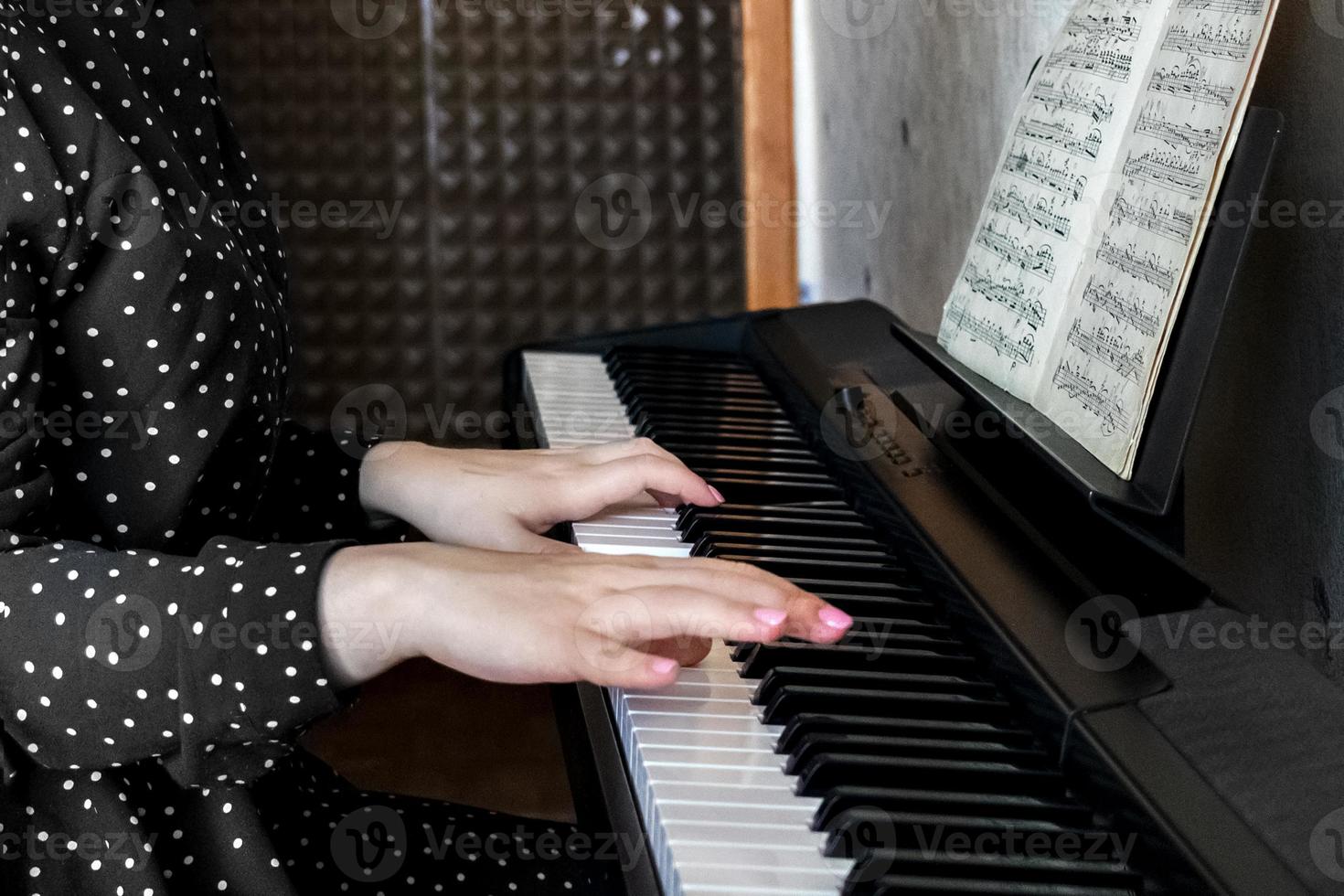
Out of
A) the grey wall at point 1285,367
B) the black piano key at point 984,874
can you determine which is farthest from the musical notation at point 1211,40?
the black piano key at point 984,874

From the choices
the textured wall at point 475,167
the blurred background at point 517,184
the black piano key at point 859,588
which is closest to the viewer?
the black piano key at point 859,588

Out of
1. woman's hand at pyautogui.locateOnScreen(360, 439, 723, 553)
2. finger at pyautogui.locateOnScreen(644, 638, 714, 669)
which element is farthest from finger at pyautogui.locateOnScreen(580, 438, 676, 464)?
finger at pyautogui.locateOnScreen(644, 638, 714, 669)

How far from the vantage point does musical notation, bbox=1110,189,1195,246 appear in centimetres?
81

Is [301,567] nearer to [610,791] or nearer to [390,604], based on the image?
[390,604]

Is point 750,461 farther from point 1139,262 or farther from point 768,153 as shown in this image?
point 768,153

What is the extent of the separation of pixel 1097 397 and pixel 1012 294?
167mm

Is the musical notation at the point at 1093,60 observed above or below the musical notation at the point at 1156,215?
above

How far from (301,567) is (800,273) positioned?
187 centimetres

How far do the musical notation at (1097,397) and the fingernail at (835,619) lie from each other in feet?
0.79

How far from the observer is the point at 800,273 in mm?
2523

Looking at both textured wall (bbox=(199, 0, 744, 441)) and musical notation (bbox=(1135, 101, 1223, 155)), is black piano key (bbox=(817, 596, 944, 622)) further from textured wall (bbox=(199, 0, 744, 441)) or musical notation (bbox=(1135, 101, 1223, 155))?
textured wall (bbox=(199, 0, 744, 441))

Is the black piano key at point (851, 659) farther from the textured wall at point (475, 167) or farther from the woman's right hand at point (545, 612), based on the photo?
the textured wall at point (475, 167)

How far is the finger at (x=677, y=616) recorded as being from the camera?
0.71 metres

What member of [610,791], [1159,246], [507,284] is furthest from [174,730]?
[507,284]
